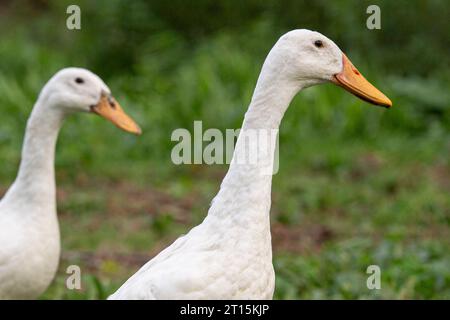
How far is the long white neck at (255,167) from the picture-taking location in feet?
13.7

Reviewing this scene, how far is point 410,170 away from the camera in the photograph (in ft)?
31.8

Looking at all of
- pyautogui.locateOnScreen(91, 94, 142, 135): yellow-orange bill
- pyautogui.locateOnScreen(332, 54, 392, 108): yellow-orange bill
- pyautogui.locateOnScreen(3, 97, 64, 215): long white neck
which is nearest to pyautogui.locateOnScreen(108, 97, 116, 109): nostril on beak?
pyautogui.locateOnScreen(91, 94, 142, 135): yellow-orange bill

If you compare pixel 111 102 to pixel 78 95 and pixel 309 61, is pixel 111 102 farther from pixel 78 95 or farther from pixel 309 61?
pixel 309 61

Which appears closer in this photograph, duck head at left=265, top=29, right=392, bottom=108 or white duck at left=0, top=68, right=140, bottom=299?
duck head at left=265, top=29, right=392, bottom=108

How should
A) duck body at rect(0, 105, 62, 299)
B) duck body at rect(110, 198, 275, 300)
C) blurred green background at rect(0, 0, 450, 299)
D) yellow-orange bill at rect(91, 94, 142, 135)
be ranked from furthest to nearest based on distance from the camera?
blurred green background at rect(0, 0, 450, 299) → yellow-orange bill at rect(91, 94, 142, 135) → duck body at rect(0, 105, 62, 299) → duck body at rect(110, 198, 275, 300)

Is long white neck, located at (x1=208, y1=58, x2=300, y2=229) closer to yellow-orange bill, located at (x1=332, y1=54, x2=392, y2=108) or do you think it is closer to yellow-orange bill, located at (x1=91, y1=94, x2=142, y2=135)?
yellow-orange bill, located at (x1=332, y1=54, x2=392, y2=108)

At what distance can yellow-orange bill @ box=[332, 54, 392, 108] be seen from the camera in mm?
4512

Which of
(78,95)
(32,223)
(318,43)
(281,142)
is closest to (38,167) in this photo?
(32,223)

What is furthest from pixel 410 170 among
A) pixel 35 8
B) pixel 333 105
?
pixel 35 8

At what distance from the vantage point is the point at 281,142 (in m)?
10.3

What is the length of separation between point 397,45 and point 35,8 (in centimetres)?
743

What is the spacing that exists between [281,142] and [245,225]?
6.18 m

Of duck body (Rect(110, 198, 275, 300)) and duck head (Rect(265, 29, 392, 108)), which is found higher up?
duck head (Rect(265, 29, 392, 108))
